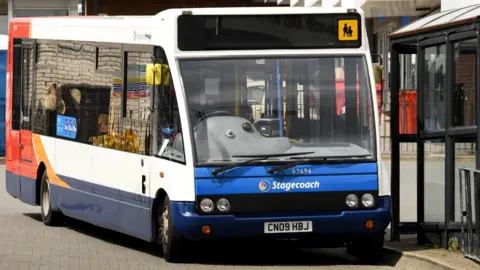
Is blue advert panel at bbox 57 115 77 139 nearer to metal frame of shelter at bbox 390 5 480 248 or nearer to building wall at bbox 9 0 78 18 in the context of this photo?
metal frame of shelter at bbox 390 5 480 248

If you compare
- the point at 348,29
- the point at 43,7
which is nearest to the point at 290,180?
the point at 348,29

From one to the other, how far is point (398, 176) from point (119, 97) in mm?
3111

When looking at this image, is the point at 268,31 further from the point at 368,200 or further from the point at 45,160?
the point at 45,160

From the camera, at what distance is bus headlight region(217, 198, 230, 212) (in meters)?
12.0

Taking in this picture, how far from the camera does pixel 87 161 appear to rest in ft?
49.6

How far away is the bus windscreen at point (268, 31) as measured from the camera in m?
12.5

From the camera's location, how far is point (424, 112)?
1359cm

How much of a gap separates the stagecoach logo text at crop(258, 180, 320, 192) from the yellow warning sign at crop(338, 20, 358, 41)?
1512 millimetres

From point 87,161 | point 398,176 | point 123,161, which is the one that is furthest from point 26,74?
point 398,176

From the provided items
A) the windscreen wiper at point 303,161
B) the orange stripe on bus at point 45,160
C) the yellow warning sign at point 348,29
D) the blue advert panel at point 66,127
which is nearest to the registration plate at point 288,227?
the windscreen wiper at point 303,161

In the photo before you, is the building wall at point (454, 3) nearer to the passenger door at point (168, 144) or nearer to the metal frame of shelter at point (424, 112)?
the metal frame of shelter at point (424, 112)

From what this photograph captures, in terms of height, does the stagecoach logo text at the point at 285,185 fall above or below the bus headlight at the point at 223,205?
above

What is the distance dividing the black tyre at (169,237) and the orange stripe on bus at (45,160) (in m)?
3.21

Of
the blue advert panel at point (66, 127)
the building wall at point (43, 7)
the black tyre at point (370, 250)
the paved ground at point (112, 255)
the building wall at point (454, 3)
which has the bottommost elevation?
the paved ground at point (112, 255)
